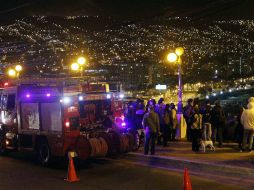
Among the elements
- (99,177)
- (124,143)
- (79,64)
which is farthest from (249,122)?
(79,64)

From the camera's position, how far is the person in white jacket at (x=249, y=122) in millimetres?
13383

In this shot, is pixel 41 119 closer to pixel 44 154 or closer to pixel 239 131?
pixel 44 154

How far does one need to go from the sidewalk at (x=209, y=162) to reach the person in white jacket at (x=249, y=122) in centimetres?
49

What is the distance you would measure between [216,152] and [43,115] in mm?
5839

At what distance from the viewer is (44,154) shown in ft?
46.2

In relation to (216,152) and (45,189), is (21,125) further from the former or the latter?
(216,152)

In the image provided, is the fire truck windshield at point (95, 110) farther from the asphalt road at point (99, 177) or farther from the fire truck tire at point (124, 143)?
the asphalt road at point (99, 177)

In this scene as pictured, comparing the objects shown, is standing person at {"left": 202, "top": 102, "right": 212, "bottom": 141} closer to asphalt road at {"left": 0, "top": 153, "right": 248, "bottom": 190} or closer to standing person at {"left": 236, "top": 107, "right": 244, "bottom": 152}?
standing person at {"left": 236, "top": 107, "right": 244, "bottom": 152}

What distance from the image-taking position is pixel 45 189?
995cm

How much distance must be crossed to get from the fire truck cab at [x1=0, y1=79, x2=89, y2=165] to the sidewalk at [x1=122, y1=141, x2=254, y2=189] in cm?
233

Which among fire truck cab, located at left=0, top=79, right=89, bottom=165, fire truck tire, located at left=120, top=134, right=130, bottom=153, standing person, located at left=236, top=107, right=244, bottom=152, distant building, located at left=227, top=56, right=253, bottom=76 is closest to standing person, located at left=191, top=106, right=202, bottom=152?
standing person, located at left=236, top=107, right=244, bottom=152

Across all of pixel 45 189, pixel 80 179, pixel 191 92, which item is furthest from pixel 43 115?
pixel 191 92

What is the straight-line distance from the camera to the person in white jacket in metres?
13.4

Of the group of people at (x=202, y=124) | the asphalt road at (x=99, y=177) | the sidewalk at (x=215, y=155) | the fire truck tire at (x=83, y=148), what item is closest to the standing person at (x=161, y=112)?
the group of people at (x=202, y=124)
